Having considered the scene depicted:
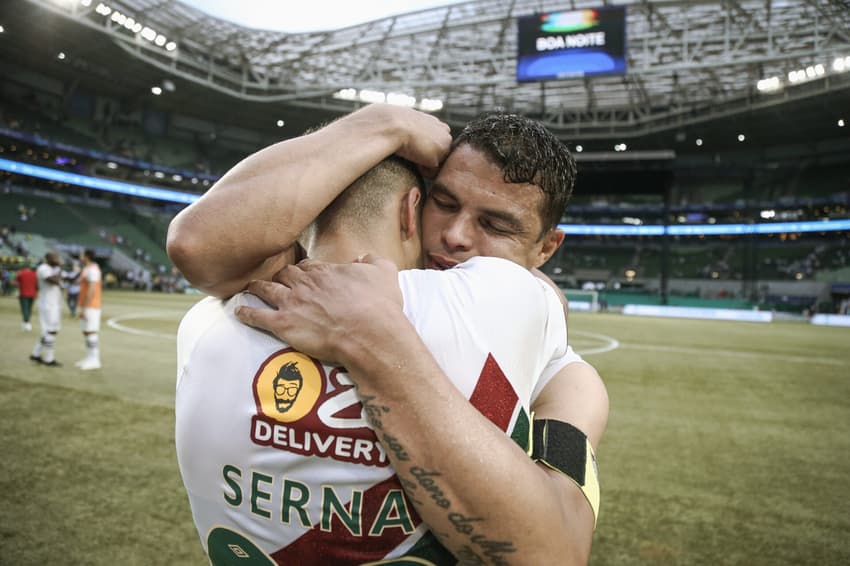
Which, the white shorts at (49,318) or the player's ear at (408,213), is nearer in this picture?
the player's ear at (408,213)

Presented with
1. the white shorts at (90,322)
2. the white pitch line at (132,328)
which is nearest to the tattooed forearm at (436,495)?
the white shorts at (90,322)

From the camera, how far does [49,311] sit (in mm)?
9625

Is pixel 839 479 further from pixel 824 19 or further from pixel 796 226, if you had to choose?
pixel 796 226

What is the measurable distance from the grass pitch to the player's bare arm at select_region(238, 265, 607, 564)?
2.68 meters

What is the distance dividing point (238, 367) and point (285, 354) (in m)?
0.11

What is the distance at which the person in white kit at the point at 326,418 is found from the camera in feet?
3.62

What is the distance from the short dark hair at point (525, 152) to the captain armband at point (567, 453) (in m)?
0.69

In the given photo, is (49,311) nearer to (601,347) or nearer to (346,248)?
(346,248)

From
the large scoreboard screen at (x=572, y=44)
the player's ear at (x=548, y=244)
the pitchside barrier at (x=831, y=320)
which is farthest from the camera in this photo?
the pitchside barrier at (x=831, y=320)

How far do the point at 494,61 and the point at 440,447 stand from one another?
37647 millimetres

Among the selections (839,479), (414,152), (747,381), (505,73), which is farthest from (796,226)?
(414,152)

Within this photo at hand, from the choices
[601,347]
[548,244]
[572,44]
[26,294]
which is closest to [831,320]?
[572,44]

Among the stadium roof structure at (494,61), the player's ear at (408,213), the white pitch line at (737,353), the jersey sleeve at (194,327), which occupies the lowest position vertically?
the white pitch line at (737,353)

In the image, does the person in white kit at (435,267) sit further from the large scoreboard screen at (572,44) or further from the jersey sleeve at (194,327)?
the large scoreboard screen at (572,44)
